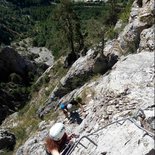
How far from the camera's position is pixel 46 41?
619 feet

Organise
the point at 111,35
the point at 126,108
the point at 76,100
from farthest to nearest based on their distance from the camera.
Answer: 1. the point at 111,35
2. the point at 76,100
3. the point at 126,108

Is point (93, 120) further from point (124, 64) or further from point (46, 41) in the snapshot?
point (46, 41)

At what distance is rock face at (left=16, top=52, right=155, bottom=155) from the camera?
42.2 feet

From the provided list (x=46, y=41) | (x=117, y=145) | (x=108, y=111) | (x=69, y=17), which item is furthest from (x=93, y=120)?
(x=46, y=41)

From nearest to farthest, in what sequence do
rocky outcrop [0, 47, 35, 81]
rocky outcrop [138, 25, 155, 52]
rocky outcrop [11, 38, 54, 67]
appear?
rocky outcrop [138, 25, 155, 52] → rocky outcrop [0, 47, 35, 81] → rocky outcrop [11, 38, 54, 67]

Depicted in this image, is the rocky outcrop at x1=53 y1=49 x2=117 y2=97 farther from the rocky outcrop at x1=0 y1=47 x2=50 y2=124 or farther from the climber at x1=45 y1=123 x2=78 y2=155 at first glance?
the rocky outcrop at x1=0 y1=47 x2=50 y2=124

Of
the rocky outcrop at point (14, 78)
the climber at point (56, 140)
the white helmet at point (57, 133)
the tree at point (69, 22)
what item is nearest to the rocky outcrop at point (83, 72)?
the climber at point (56, 140)

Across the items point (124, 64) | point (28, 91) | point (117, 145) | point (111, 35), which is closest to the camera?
point (117, 145)

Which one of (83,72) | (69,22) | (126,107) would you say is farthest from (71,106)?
(69,22)

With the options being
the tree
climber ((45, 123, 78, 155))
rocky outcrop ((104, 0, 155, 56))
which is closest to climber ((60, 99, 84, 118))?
rocky outcrop ((104, 0, 155, 56))

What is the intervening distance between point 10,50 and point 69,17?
2247cm

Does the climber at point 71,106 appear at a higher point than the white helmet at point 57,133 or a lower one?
lower

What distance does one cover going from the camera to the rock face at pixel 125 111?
1285 cm

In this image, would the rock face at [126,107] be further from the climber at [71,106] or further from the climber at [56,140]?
the climber at [56,140]
